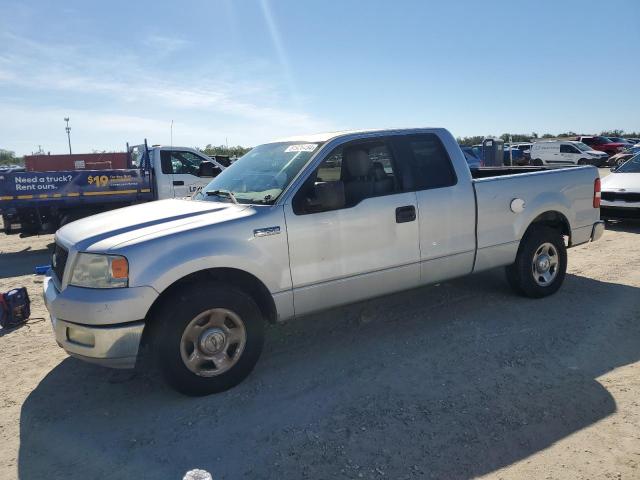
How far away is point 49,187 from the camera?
9094 millimetres

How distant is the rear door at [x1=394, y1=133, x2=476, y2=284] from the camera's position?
14.2 feet

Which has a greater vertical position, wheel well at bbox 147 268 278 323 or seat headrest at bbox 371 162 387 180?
seat headrest at bbox 371 162 387 180

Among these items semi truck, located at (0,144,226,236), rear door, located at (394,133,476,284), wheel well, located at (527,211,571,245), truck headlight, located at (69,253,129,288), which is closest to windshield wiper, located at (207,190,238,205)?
truck headlight, located at (69,253,129,288)

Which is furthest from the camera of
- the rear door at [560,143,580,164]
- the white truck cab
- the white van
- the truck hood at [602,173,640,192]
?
the rear door at [560,143,580,164]

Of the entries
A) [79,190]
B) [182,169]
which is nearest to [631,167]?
[182,169]

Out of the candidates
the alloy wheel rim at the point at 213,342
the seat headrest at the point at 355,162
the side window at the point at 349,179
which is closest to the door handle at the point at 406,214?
the side window at the point at 349,179

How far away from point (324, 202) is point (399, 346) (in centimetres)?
150

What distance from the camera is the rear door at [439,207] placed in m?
4.34

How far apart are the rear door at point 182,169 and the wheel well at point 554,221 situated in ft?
24.2

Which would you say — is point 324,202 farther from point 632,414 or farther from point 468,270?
point 632,414

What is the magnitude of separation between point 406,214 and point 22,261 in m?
7.66

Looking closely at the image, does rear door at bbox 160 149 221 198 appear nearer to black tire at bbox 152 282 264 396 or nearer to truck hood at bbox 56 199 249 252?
truck hood at bbox 56 199 249 252

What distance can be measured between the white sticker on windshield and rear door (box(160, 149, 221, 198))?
677 cm

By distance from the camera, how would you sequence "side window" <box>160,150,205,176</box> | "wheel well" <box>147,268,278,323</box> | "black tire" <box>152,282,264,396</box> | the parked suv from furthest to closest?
the parked suv, "side window" <box>160,150,205,176</box>, "wheel well" <box>147,268,278,323</box>, "black tire" <box>152,282,264,396</box>
